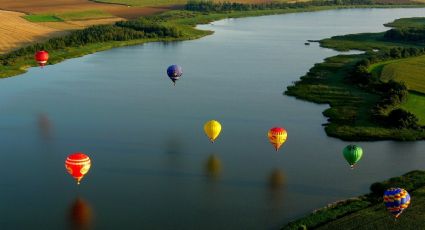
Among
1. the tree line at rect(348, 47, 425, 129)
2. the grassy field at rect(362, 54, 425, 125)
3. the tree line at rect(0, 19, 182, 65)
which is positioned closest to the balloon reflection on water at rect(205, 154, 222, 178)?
the tree line at rect(348, 47, 425, 129)

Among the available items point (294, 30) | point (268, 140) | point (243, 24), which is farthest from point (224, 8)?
point (268, 140)

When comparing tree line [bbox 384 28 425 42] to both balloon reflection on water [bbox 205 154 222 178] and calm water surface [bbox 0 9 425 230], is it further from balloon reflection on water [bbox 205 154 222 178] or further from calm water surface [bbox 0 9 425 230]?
balloon reflection on water [bbox 205 154 222 178]

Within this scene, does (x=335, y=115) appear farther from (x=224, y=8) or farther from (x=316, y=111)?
(x=224, y=8)

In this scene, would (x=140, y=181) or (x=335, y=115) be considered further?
(x=335, y=115)

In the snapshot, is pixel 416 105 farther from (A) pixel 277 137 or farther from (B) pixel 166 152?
(B) pixel 166 152

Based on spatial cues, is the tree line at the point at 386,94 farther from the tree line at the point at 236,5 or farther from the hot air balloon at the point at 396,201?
the tree line at the point at 236,5

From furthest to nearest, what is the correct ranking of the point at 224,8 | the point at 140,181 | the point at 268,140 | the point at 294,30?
the point at 224,8 < the point at 294,30 < the point at 268,140 < the point at 140,181

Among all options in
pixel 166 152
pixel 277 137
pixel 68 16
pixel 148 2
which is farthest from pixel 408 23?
pixel 166 152
